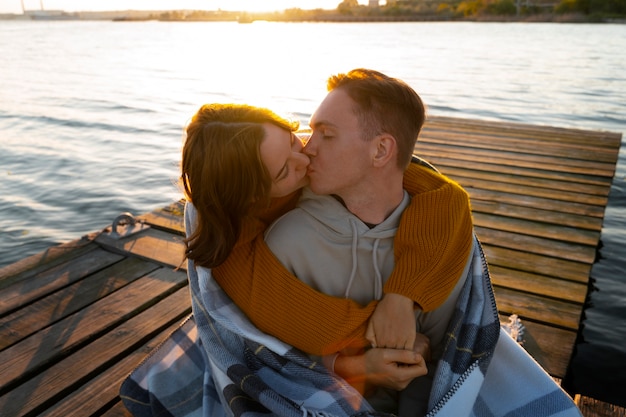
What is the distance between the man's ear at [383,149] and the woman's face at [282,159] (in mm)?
256

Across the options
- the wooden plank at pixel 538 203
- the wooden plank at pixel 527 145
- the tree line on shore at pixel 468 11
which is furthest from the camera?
the tree line on shore at pixel 468 11

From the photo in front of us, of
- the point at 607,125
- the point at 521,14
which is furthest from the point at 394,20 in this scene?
the point at 607,125

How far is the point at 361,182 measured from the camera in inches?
79.5

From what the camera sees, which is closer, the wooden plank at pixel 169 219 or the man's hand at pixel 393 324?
the man's hand at pixel 393 324

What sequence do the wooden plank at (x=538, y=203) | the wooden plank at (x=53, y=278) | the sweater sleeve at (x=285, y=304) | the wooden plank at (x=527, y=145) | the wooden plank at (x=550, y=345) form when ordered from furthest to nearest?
1. the wooden plank at (x=527, y=145)
2. the wooden plank at (x=538, y=203)
3. the wooden plank at (x=53, y=278)
4. the wooden plank at (x=550, y=345)
5. the sweater sleeve at (x=285, y=304)

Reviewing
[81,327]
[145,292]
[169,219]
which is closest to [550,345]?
[145,292]

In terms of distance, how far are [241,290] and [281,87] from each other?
54.2 ft

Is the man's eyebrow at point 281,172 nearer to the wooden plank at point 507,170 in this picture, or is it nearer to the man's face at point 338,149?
the man's face at point 338,149

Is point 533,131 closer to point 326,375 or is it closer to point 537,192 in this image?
point 537,192

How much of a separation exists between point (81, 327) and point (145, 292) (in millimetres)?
485

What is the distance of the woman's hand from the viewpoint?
Answer: 179 cm

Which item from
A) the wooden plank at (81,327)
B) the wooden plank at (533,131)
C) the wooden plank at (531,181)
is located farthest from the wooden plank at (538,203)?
the wooden plank at (81,327)

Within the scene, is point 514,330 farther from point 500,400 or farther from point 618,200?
point 618,200

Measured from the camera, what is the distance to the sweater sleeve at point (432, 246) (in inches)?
72.7
